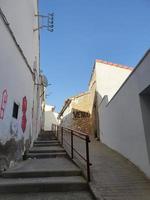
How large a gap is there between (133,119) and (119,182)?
5.44 ft

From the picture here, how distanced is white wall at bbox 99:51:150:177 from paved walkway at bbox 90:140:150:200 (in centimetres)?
24

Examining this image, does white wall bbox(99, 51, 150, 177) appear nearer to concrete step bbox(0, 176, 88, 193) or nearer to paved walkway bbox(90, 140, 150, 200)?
paved walkway bbox(90, 140, 150, 200)

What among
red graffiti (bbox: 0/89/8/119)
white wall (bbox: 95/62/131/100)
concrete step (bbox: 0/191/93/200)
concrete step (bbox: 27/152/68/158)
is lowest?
concrete step (bbox: 0/191/93/200)

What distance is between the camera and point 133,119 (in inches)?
201

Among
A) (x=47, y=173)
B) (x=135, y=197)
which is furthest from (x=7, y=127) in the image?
(x=135, y=197)

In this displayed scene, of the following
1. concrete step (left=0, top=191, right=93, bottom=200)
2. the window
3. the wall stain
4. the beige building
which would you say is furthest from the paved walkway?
the beige building

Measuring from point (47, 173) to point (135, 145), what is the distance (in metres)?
2.18

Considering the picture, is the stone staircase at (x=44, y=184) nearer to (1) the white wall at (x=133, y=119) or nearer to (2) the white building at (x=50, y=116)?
(1) the white wall at (x=133, y=119)

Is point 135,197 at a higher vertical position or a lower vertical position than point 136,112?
lower

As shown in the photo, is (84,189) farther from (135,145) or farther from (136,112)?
(136,112)

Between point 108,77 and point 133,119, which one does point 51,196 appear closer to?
point 133,119

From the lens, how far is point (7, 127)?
4.66 metres

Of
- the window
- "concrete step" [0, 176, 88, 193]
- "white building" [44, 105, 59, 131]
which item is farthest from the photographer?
"white building" [44, 105, 59, 131]

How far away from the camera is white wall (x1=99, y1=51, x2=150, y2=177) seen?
4.41m
